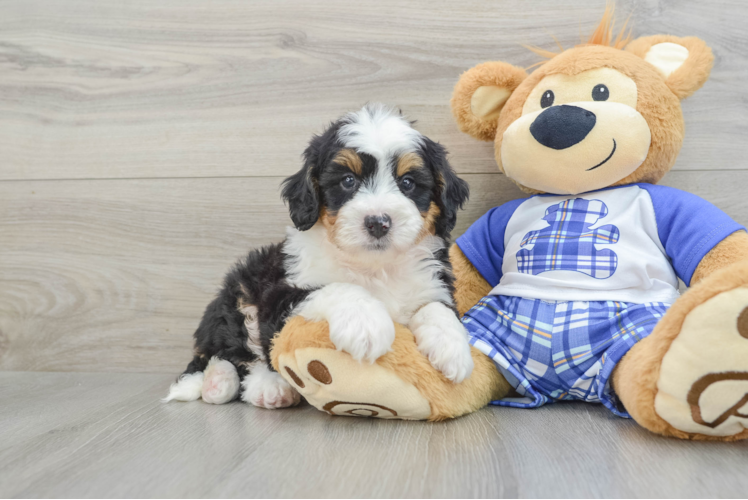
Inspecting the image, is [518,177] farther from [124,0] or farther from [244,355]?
[124,0]

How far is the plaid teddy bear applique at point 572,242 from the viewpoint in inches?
62.4

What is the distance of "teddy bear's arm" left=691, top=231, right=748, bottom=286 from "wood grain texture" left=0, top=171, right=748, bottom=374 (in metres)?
1.44

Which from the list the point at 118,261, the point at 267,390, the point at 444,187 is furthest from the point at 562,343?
the point at 118,261

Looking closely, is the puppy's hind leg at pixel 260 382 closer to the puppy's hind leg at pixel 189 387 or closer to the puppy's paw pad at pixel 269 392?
the puppy's paw pad at pixel 269 392

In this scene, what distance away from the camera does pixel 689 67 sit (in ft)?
5.46

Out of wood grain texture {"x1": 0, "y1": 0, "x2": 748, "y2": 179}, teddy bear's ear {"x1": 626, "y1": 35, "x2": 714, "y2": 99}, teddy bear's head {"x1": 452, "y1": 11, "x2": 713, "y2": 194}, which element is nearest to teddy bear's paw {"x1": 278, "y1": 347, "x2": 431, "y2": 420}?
teddy bear's head {"x1": 452, "y1": 11, "x2": 713, "y2": 194}

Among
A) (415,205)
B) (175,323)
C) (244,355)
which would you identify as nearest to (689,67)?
(415,205)

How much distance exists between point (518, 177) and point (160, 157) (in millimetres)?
1432

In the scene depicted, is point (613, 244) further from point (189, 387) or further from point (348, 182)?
point (189, 387)

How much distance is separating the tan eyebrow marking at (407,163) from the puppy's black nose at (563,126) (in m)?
0.40

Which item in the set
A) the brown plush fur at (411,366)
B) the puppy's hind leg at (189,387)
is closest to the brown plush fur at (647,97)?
the brown plush fur at (411,366)

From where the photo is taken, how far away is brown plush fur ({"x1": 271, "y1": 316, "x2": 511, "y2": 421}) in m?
1.35

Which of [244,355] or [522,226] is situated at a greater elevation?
[522,226]

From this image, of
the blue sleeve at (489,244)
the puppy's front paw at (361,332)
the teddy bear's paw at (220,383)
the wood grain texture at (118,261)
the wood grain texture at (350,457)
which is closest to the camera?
the wood grain texture at (350,457)
